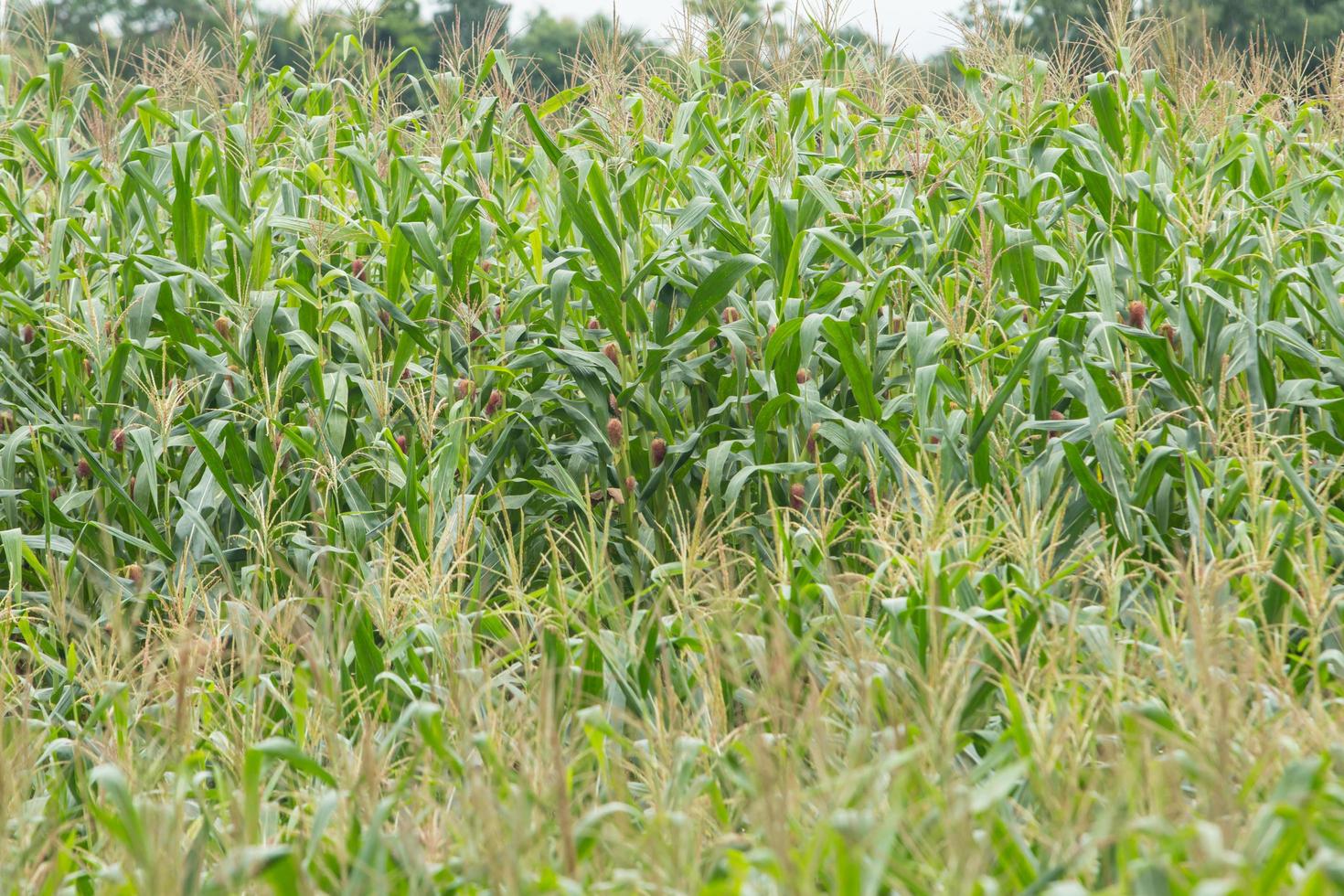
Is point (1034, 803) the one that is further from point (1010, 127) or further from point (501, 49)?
point (501, 49)

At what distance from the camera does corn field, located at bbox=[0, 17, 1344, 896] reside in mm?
1964

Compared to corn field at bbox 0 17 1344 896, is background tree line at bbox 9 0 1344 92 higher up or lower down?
higher up

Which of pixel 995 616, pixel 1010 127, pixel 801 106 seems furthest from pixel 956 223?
pixel 995 616

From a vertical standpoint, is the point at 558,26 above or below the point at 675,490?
above

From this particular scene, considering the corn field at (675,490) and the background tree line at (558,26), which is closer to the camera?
the corn field at (675,490)

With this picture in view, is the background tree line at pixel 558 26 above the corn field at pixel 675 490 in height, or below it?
above

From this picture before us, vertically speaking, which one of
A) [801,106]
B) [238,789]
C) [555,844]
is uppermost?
[801,106]

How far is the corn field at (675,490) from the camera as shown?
77.3 inches

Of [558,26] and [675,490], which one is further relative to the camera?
[558,26]

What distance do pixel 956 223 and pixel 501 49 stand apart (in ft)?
6.99

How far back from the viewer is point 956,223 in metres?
4.07

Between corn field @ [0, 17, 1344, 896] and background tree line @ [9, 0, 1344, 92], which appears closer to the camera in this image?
corn field @ [0, 17, 1344, 896]

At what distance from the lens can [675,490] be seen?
396 centimetres

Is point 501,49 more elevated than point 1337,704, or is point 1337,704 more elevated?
point 501,49
